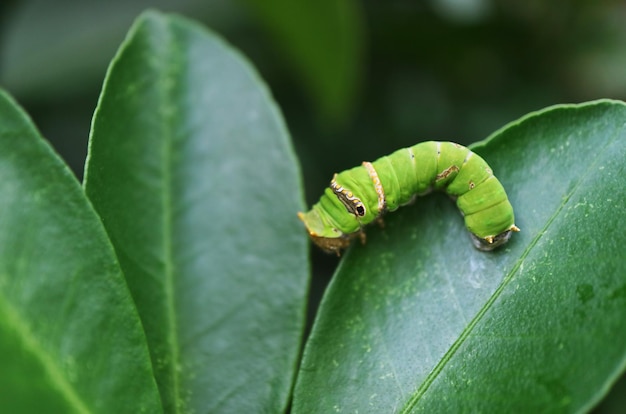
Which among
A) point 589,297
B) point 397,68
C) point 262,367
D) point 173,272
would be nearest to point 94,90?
point 397,68

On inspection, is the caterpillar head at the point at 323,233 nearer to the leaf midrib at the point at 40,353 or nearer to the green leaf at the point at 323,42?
the leaf midrib at the point at 40,353

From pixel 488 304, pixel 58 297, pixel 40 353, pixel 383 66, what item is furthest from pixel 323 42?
pixel 40 353

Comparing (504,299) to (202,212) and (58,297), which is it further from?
(58,297)

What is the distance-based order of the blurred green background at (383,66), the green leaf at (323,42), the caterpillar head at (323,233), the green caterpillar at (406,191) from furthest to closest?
the blurred green background at (383,66) < the green leaf at (323,42) < the caterpillar head at (323,233) < the green caterpillar at (406,191)

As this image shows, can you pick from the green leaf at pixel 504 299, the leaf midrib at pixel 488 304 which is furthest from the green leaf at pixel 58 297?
the leaf midrib at pixel 488 304

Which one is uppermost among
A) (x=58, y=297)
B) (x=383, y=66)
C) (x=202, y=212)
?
(x=58, y=297)

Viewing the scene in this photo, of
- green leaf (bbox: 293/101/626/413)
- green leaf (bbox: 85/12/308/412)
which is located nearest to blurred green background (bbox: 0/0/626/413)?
green leaf (bbox: 85/12/308/412)
